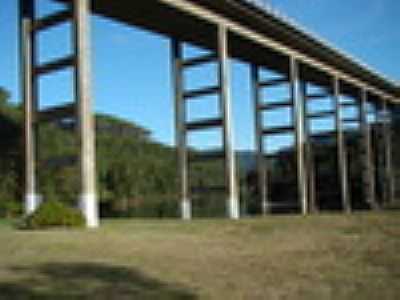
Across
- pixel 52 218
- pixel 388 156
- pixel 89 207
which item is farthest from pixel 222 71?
pixel 388 156

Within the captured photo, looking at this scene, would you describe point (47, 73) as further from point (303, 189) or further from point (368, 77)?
point (368, 77)

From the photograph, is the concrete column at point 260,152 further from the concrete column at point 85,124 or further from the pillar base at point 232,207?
the concrete column at point 85,124

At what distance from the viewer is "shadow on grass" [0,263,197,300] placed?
992 centimetres

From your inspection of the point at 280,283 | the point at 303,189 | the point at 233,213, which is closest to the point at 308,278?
the point at 280,283

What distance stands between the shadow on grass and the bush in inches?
417

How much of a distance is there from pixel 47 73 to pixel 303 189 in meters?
26.5

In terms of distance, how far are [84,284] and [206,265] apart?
2.80 meters

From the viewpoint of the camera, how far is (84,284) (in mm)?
10781

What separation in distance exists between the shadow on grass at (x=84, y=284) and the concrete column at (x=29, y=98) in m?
19.2

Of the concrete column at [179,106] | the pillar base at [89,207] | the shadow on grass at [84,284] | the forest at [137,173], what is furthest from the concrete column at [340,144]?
the shadow on grass at [84,284]

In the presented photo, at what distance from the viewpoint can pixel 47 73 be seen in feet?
101

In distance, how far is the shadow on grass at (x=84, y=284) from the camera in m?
9.92

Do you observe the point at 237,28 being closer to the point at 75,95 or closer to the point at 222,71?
the point at 222,71

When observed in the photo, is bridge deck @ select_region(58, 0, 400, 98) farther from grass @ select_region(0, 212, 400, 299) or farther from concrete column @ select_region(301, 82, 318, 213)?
grass @ select_region(0, 212, 400, 299)
